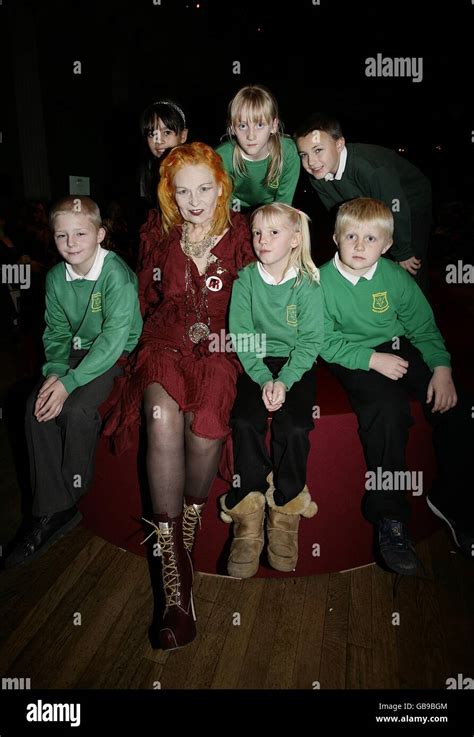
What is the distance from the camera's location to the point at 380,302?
2.03 meters

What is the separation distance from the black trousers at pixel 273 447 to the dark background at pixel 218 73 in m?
4.86

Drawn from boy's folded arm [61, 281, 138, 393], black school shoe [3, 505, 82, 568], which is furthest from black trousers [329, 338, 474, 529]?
black school shoe [3, 505, 82, 568]

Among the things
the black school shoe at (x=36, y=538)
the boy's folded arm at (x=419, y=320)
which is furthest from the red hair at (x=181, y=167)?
the black school shoe at (x=36, y=538)

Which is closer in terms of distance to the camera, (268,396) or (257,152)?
(268,396)

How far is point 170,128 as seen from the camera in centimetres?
253

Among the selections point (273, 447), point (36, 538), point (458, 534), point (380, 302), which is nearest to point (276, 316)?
point (380, 302)

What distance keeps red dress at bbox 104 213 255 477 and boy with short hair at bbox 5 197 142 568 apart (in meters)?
0.10

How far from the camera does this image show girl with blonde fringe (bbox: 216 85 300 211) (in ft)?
7.39

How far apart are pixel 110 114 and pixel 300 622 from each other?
8377 millimetres

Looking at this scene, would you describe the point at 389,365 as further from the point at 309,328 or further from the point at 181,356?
the point at 181,356

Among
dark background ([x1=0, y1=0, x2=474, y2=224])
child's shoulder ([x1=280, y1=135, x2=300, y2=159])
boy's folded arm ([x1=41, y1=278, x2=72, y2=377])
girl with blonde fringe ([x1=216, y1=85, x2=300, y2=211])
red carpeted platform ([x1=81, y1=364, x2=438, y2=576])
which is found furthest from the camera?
dark background ([x1=0, y1=0, x2=474, y2=224])

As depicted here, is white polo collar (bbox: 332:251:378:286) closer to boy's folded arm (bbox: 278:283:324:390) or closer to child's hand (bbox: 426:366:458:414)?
boy's folded arm (bbox: 278:283:324:390)

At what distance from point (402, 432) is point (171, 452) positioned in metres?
0.87

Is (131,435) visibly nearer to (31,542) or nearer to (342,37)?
(31,542)
